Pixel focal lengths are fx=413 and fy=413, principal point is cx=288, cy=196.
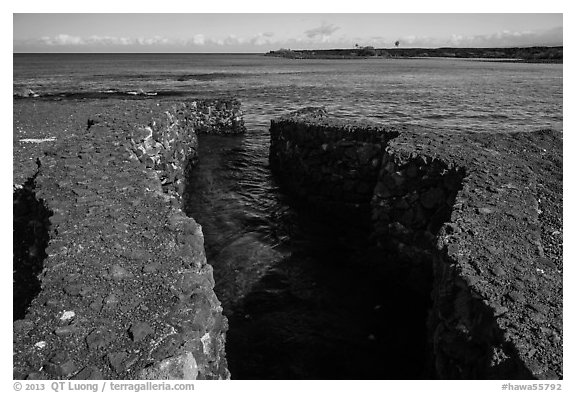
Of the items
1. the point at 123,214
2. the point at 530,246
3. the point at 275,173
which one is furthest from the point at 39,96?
the point at 530,246

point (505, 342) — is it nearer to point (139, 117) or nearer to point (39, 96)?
point (139, 117)

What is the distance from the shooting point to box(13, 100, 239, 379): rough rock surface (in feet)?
15.5

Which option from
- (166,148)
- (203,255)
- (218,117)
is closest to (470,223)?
(203,255)

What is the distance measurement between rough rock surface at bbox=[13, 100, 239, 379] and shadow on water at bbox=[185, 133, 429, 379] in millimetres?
3269

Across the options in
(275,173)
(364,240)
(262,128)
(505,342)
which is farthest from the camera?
(262,128)

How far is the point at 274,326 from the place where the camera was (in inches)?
400

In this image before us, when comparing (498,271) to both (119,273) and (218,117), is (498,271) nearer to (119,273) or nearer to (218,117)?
(119,273)

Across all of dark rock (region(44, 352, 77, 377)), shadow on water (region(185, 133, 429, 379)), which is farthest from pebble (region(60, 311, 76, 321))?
shadow on water (region(185, 133, 429, 379))

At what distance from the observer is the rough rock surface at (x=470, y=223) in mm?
5605

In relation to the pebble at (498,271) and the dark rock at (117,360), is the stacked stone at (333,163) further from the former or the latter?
the dark rock at (117,360)

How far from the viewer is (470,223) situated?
799cm

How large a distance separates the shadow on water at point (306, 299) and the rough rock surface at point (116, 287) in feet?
10.7

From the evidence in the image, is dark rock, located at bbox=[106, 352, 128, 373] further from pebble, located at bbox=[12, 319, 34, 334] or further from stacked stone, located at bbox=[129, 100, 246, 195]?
stacked stone, located at bbox=[129, 100, 246, 195]

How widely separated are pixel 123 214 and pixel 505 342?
6.43 meters
